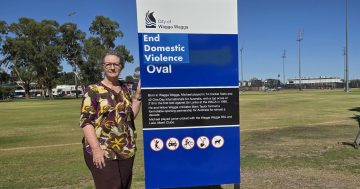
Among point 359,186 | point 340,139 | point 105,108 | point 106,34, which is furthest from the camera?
point 106,34

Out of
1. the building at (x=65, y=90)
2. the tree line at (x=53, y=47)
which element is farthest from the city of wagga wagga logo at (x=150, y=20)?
the building at (x=65, y=90)

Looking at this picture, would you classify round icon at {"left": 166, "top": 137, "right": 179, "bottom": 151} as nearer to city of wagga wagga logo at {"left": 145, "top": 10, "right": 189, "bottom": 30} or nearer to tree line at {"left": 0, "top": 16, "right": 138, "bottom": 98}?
city of wagga wagga logo at {"left": 145, "top": 10, "right": 189, "bottom": 30}

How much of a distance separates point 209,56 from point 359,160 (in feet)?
16.4

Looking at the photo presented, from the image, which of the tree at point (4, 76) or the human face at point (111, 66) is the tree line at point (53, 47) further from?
the human face at point (111, 66)

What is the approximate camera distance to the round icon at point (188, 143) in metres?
5.04

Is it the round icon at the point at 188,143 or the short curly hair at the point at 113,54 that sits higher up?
the short curly hair at the point at 113,54

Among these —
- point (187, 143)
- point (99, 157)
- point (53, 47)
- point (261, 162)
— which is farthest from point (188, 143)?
Result: point (53, 47)

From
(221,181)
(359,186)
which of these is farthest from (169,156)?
(359,186)

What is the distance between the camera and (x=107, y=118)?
4031mm

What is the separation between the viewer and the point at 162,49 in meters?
4.85

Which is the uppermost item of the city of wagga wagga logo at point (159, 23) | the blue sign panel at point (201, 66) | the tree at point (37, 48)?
the tree at point (37, 48)

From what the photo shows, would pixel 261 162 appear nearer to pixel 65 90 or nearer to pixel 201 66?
pixel 201 66

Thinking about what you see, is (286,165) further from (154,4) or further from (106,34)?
(106,34)

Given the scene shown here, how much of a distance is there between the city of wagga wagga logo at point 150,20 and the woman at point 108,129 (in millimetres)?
751
